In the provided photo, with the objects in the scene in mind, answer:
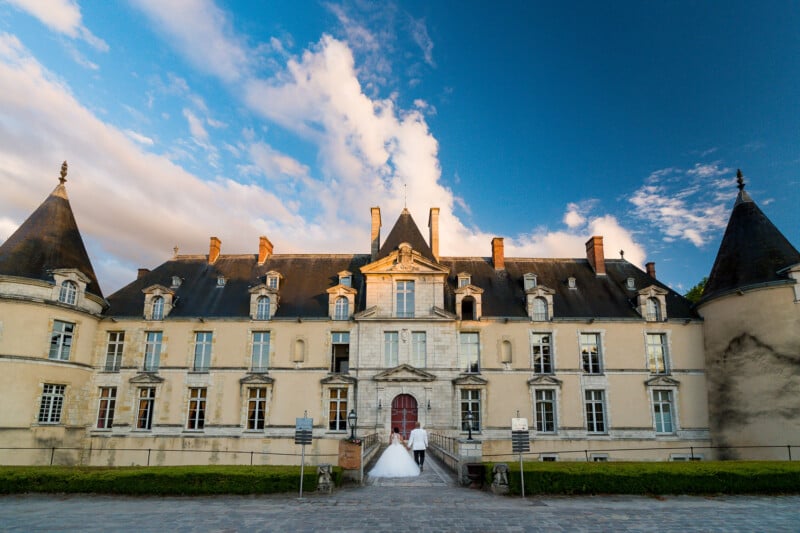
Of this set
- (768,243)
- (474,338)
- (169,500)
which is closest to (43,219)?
(169,500)

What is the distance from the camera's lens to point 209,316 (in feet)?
96.8

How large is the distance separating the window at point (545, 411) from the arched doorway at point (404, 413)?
6.57m

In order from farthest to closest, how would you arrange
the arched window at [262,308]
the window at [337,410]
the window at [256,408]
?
the arched window at [262,308] → the window at [256,408] → the window at [337,410]

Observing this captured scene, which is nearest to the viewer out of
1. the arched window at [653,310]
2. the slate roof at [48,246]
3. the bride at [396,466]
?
the bride at [396,466]

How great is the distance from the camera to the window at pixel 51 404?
2533cm

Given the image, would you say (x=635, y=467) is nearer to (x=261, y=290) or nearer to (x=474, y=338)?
A: (x=474, y=338)

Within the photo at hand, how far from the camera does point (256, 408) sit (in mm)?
28141

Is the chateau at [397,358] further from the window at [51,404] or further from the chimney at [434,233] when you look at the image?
the chimney at [434,233]

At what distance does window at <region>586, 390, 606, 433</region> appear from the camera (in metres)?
27.8

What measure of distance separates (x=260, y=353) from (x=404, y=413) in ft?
28.6

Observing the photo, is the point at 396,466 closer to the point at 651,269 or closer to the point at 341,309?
the point at 341,309

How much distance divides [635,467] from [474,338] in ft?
45.1

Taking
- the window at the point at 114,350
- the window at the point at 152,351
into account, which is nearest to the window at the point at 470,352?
the window at the point at 152,351

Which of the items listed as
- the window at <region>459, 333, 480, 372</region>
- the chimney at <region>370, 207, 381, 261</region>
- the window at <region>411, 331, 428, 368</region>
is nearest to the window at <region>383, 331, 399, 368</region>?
the window at <region>411, 331, 428, 368</region>
